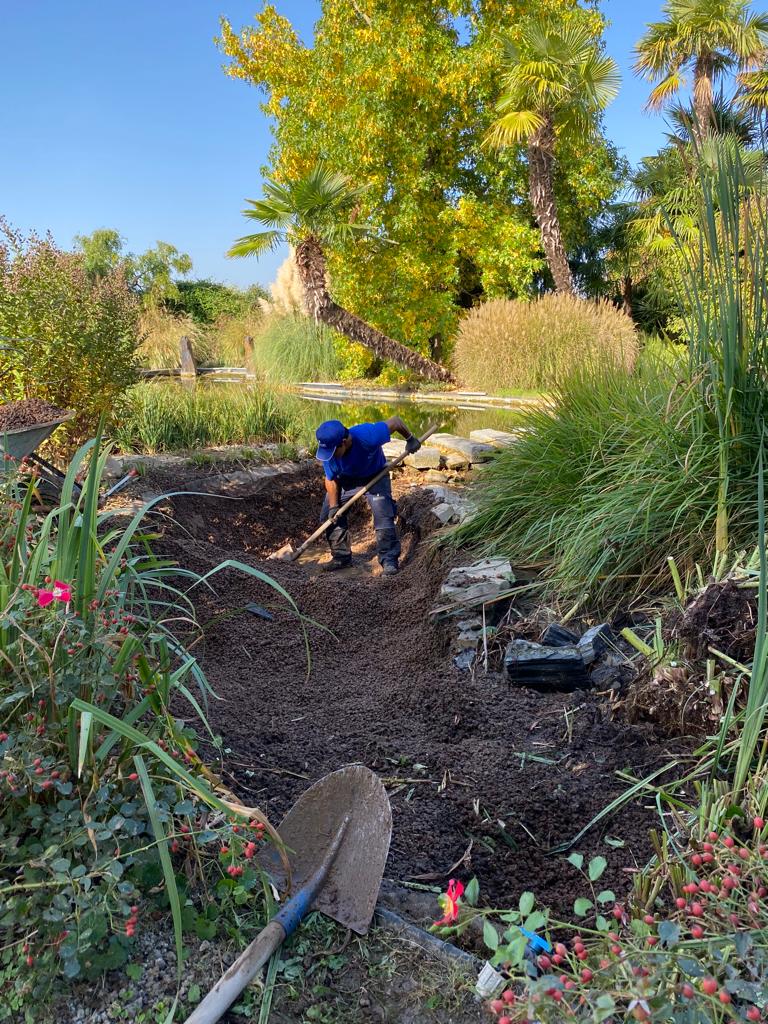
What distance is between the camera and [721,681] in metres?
2.31

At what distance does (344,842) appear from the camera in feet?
6.05

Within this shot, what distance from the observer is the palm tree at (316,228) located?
15.9 metres

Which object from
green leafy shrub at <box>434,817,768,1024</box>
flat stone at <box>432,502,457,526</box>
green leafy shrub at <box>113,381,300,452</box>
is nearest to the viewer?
green leafy shrub at <box>434,817,768,1024</box>

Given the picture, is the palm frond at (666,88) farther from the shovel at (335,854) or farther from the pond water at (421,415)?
the shovel at (335,854)

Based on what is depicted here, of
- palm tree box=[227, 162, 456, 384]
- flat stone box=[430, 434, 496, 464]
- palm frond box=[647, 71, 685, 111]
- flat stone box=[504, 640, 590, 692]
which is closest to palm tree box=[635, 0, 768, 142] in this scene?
palm frond box=[647, 71, 685, 111]

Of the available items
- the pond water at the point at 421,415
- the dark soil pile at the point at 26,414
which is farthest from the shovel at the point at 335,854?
the pond water at the point at 421,415

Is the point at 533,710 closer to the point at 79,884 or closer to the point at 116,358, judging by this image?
the point at 79,884

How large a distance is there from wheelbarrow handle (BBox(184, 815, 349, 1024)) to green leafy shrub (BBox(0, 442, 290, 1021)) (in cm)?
11

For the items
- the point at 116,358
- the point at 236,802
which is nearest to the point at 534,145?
the point at 116,358

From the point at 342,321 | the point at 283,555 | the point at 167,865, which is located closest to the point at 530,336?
the point at 342,321

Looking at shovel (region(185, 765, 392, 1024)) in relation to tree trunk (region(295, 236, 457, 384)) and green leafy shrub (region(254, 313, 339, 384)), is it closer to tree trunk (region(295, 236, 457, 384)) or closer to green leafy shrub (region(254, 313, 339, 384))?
tree trunk (region(295, 236, 457, 384))

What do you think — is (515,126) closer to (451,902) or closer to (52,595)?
(52,595)

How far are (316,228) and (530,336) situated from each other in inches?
240

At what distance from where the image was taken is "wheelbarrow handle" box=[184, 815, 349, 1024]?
1.39m
